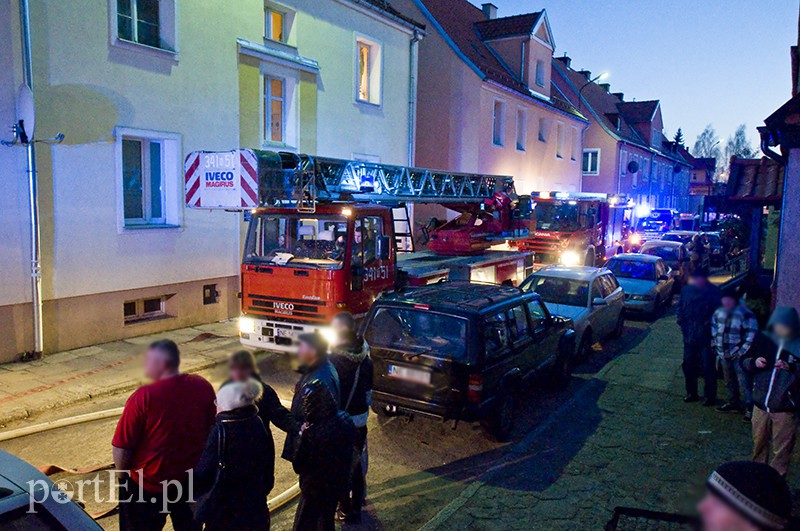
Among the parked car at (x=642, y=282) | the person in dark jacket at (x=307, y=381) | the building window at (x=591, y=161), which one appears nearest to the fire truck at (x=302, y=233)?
the person in dark jacket at (x=307, y=381)

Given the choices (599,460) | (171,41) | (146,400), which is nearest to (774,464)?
(599,460)

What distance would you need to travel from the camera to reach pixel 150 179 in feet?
37.7

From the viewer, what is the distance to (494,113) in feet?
77.8

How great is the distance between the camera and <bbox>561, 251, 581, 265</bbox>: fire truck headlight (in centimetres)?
1849

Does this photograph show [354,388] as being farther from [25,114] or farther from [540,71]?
[540,71]

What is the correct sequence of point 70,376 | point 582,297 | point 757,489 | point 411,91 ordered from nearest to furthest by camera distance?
point 757,489, point 70,376, point 582,297, point 411,91

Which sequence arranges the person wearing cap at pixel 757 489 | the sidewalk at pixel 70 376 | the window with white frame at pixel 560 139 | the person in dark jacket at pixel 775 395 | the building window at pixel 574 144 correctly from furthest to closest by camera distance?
the building window at pixel 574 144
the window with white frame at pixel 560 139
the sidewalk at pixel 70 376
the person in dark jacket at pixel 775 395
the person wearing cap at pixel 757 489

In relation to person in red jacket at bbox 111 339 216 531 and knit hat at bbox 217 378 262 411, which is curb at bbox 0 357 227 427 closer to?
person in red jacket at bbox 111 339 216 531

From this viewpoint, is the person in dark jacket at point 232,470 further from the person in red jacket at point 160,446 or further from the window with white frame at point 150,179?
the window with white frame at point 150,179

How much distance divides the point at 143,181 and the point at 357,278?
5250 mm

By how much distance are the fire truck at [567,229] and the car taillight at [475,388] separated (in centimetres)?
1183

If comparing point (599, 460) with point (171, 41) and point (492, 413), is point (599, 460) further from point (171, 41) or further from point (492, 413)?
point (171, 41)

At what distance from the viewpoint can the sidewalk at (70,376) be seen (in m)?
7.55

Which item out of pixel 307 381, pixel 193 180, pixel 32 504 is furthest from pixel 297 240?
pixel 32 504
